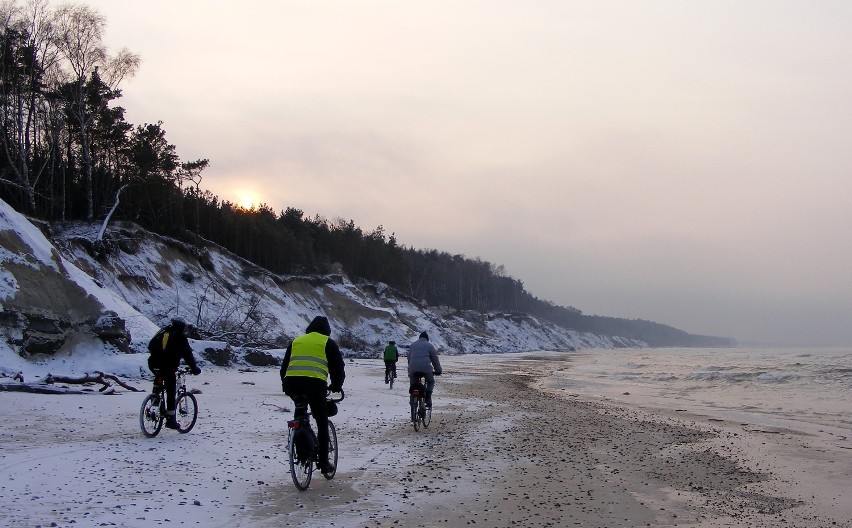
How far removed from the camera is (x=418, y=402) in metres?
12.4

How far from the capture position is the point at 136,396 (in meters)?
13.7

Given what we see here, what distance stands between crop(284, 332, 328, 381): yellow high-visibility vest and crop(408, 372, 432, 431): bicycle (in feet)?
16.8

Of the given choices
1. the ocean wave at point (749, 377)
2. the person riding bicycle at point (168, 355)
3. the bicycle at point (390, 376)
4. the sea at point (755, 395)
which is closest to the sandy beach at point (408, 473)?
the person riding bicycle at point (168, 355)

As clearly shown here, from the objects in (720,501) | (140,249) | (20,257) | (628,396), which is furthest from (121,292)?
(720,501)

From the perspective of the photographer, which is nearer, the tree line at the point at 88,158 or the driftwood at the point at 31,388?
the driftwood at the point at 31,388

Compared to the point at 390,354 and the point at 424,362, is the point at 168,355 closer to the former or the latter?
the point at 424,362

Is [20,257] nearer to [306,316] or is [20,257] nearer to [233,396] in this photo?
[233,396]

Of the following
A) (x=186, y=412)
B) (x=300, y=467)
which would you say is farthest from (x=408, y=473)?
(x=186, y=412)

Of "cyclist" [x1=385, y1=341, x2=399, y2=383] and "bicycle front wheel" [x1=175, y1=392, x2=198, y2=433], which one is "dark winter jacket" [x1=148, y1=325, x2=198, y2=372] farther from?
"cyclist" [x1=385, y1=341, x2=399, y2=383]

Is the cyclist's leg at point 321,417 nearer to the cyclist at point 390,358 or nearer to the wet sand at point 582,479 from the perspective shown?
the wet sand at point 582,479

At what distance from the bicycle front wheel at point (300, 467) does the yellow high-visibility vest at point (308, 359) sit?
755 mm

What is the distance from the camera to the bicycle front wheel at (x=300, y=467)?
23.2 ft

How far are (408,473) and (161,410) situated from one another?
3.95 meters

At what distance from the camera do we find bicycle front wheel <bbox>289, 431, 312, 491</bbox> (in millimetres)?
7059
